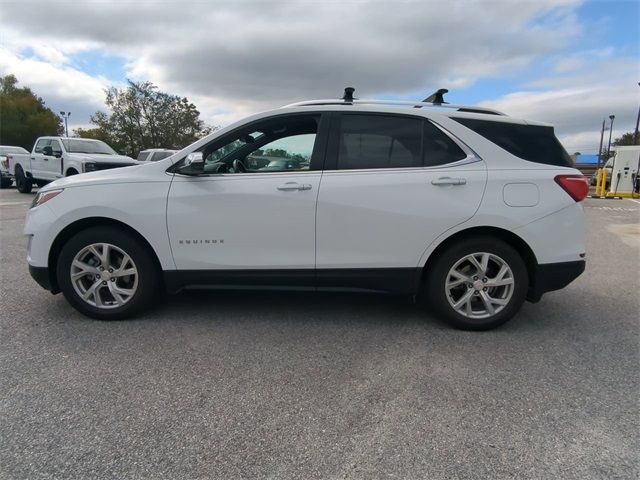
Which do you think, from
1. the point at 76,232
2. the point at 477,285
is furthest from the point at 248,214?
the point at 477,285

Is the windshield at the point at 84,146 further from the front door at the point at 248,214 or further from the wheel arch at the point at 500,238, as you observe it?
the wheel arch at the point at 500,238

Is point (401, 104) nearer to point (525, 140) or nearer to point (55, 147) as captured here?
point (525, 140)

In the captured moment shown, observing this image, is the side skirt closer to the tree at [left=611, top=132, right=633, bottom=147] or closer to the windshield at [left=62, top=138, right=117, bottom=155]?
the windshield at [left=62, top=138, right=117, bottom=155]

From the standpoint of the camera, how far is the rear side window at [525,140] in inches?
147

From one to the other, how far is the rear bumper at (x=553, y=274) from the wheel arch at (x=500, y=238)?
1.7 inches

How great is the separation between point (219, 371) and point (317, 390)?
70 centimetres

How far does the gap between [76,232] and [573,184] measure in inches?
164

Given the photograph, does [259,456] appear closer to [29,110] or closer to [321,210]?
[321,210]

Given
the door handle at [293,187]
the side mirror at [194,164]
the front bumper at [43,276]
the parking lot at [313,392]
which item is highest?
the side mirror at [194,164]

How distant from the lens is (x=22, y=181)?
17.4 meters

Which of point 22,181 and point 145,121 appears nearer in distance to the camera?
point 22,181

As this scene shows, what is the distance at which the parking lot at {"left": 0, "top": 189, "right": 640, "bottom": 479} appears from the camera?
2.19 meters

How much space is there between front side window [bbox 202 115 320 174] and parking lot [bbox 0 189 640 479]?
1.34 meters

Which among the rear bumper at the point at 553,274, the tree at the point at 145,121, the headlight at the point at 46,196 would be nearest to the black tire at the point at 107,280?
the headlight at the point at 46,196
